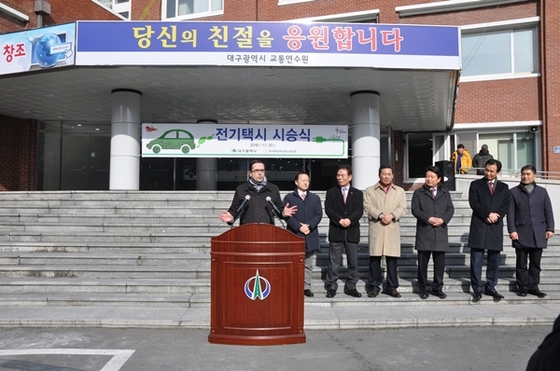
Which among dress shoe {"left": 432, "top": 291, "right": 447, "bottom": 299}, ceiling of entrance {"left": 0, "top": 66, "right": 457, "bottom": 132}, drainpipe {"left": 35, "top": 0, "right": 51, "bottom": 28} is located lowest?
dress shoe {"left": 432, "top": 291, "right": 447, "bottom": 299}

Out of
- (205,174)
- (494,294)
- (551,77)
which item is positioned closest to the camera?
(494,294)

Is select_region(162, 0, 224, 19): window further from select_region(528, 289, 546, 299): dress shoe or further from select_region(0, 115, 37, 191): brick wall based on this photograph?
select_region(528, 289, 546, 299): dress shoe

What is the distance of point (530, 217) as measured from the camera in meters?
6.62

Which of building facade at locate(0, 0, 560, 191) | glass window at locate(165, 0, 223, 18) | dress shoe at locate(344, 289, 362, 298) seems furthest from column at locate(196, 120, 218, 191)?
dress shoe at locate(344, 289, 362, 298)

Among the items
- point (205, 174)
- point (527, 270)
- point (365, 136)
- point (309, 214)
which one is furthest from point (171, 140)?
point (527, 270)

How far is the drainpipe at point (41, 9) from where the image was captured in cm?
A: 1719

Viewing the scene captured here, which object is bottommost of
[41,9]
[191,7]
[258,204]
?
[258,204]

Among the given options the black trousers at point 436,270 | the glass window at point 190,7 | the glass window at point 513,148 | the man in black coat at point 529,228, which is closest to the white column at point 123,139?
the black trousers at point 436,270

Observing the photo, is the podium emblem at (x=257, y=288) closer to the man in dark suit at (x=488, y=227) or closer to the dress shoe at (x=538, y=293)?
the man in dark suit at (x=488, y=227)

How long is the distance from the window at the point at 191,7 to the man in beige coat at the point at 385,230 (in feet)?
60.5

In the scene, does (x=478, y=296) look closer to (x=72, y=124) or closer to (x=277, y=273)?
(x=277, y=273)

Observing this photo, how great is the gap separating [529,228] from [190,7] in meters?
21.0

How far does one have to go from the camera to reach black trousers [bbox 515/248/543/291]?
654 cm

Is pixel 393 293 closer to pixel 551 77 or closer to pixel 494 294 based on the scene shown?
pixel 494 294
